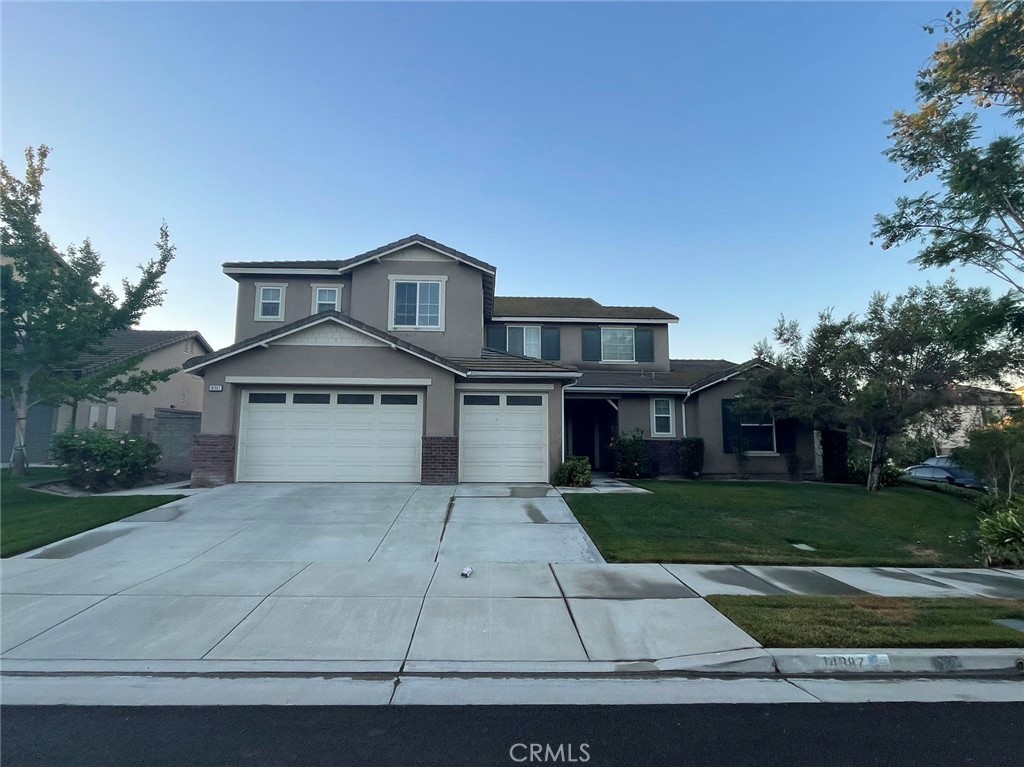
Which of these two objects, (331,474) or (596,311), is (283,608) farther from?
(596,311)

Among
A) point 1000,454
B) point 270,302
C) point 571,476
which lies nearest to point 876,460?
point 1000,454

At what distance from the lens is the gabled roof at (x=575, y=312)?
2270 cm

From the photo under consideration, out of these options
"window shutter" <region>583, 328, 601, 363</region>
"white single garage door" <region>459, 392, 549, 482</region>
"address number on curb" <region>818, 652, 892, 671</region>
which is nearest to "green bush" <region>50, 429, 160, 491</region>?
"white single garage door" <region>459, 392, 549, 482</region>

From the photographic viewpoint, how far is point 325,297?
1816cm

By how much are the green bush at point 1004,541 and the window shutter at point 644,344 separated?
13.3m

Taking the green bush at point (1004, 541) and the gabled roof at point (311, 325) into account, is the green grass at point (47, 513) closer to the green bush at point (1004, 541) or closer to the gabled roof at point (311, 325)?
the gabled roof at point (311, 325)

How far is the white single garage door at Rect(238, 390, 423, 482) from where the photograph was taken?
14.9m

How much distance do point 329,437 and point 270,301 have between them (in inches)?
231

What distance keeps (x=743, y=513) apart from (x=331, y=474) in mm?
9983

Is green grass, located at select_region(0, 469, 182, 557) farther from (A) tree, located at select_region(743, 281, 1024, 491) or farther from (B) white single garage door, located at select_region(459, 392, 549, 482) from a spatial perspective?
(A) tree, located at select_region(743, 281, 1024, 491)

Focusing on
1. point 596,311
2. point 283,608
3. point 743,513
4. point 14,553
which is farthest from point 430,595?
point 596,311

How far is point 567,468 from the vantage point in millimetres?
15445

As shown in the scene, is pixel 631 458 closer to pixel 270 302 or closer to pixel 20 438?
pixel 270 302

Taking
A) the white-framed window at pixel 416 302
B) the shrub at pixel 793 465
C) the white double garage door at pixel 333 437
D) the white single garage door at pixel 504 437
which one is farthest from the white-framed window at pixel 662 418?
the white-framed window at pixel 416 302
